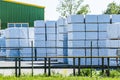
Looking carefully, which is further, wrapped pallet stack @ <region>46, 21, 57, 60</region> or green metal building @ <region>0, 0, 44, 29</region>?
green metal building @ <region>0, 0, 44, 29</region>

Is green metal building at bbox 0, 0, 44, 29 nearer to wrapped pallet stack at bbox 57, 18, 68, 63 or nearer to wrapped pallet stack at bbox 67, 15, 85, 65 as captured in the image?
wrapped pallet stack at bbox 57, 18, 68, 63

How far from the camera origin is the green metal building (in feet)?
160

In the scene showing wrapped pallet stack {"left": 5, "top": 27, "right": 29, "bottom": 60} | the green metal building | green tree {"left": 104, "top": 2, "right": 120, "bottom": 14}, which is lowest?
wrapped pallet stack {"left": 5, "top": 27, "right": 29, "bottom": 60}

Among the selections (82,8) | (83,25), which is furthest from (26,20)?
(83,25)

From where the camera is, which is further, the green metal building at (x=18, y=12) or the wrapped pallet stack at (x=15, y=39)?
the green metal building at (x=18, y=12)

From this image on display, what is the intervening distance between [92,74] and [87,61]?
541 centimetres

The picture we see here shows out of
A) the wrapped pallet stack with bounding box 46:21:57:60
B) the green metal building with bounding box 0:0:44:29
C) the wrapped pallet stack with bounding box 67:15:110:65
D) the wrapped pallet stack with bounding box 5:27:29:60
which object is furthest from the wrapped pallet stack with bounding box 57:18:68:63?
the green metal building with bounding box 0:0:44:29

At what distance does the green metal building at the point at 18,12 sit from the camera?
48750mm

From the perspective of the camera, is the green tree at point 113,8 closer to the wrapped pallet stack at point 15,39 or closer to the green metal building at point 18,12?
the green metal building at point 18,12

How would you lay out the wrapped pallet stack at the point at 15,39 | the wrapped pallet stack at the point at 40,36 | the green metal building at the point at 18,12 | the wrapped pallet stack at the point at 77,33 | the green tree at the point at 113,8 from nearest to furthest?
the wrapped pallet stack at the point at 77,33
the wrapped pallet stack at the point at 40,36
the wrapped pallet stack at the point at 15,39
the green metal building at the point at 18,12
the green tree at the point at 113,8

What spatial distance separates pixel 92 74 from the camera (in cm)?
1820

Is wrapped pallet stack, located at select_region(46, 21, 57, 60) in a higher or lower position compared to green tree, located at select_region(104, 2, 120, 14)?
lower

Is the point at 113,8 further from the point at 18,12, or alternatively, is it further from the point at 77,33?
the point at 77,33

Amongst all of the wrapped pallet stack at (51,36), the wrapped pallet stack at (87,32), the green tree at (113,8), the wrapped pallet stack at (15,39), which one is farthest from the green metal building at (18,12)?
the wrapped pallet stack at (87,32)
